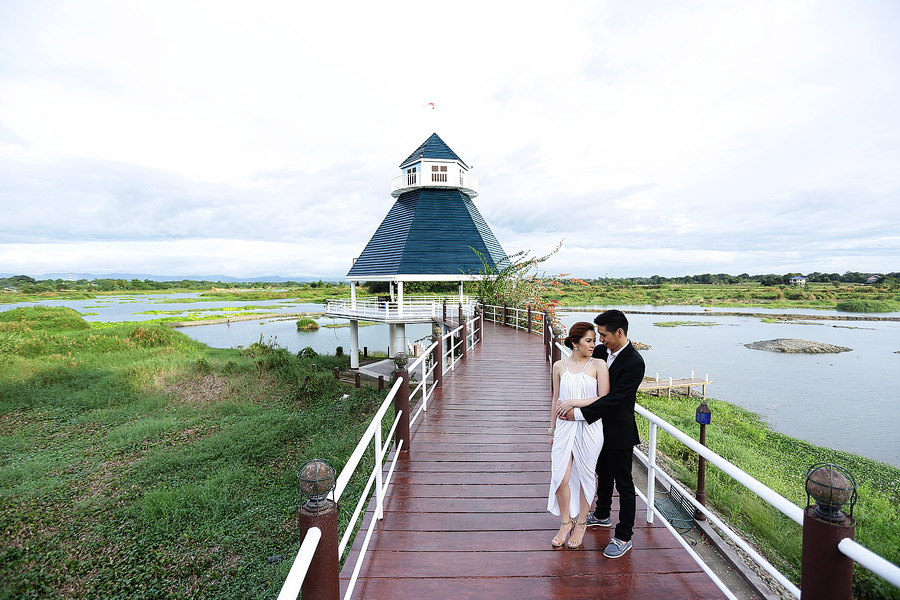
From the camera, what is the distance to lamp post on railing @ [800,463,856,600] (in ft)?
5.36

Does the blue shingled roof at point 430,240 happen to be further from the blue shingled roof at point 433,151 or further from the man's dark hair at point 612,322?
the man's dark hair at point 612,322

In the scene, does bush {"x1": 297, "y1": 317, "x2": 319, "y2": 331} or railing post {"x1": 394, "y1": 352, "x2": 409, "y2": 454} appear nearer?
railing post {"x1": 394, "y1": 352, "x2": 409, "y2": 454}

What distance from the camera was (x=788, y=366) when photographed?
27891mm

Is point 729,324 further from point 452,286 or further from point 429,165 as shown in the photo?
point 429,165

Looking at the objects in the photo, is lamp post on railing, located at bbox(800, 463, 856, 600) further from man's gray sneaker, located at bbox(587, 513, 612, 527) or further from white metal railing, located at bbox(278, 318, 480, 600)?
white metal railing, located at bbox(278, 318, 480, 600)

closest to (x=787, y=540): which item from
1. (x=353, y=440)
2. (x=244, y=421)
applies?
(x=353, y=440)

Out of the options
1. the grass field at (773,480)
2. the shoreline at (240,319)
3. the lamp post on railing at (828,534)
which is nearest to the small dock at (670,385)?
the grass field at (773,480)

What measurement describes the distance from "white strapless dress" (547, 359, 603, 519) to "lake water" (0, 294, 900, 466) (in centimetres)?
1588

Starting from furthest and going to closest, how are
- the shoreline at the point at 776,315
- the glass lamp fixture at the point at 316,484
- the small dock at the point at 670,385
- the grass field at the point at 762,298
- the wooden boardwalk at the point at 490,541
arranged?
the grass field at the point at 762,298 < the shoreline at the point at 776,315 < the small dock at the point at 670,385 < the wooden boardwalk at the point at 490,541 < the glass lamp fixture at the point at 316,484

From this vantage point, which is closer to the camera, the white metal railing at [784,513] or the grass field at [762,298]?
the white metal railing at [784,513]

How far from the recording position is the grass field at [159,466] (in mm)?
6195

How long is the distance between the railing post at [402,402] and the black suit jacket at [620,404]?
2.27 meters

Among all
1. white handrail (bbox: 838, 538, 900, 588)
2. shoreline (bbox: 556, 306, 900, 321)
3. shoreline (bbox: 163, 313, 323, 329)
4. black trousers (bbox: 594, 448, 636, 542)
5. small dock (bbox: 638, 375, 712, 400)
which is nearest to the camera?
white handrail (bbox: 838, 538, 900, 588)

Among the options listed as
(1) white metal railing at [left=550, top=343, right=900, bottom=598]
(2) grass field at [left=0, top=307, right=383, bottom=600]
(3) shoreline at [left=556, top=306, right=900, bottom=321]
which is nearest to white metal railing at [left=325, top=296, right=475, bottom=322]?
(2) grass field at [left=0, top=307, right=383, bottom=600]
